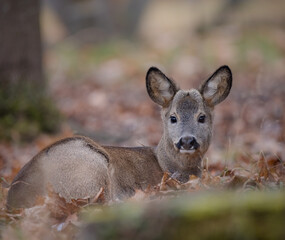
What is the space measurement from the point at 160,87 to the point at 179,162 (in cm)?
94

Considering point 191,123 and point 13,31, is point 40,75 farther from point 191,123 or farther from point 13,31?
point 191,123

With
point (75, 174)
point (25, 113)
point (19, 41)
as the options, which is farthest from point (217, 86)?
point (19, 41)

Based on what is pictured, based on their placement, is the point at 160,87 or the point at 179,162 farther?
the point at 160,87

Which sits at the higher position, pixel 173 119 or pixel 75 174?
pixel 173 119

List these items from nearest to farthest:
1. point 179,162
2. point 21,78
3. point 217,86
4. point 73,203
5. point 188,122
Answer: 1. point 73,203
2. point 188,122
3. point 179,162
4. point 217,86
5. point 21,78

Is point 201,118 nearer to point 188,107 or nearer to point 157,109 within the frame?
point 188,107

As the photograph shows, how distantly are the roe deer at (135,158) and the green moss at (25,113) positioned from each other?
3.58 metres

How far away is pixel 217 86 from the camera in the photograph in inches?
285

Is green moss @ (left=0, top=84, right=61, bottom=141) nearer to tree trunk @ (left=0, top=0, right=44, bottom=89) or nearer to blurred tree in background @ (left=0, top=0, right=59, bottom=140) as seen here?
blurred tree in background @ (left=0, top=0, right=59, bottom=140)

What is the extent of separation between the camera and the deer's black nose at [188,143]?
22.0 feet

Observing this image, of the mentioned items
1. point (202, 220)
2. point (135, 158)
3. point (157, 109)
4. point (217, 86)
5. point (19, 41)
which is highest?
point (19, 41)

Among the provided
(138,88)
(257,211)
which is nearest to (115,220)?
(257,211)

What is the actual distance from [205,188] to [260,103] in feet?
22.9

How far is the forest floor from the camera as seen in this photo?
Answer: 5.52 metres
